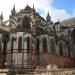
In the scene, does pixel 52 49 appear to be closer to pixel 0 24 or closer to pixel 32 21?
pixel 32 21

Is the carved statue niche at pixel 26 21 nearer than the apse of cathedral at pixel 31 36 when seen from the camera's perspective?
No

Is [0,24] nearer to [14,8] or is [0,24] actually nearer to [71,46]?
[14,8]

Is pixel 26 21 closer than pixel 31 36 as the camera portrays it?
No

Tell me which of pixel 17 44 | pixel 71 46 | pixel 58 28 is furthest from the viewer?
pixel 58 28

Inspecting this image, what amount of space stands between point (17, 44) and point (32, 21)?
1011 cm

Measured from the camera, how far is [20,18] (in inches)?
1734

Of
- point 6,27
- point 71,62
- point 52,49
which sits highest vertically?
point 6,27

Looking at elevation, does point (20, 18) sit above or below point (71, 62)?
above

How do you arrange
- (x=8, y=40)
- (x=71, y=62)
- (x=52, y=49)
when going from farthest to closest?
(x=52, y=49) → (x=8, y=40) → (x=71, y=62)

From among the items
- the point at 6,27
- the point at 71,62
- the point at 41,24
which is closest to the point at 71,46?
the point at 41,24

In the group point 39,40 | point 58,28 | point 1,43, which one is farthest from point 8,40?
point 58,28

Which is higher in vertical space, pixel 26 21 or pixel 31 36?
pixel 26 21

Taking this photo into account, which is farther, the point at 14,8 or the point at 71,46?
the point at 71,46

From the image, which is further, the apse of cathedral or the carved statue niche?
the carved statue niche
